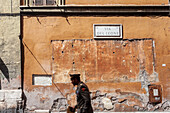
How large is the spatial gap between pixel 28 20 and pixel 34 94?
2.69 meters

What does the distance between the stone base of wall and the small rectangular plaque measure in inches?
137

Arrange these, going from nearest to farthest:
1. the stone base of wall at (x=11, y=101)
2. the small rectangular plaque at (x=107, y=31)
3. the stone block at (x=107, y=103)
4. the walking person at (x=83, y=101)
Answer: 1. the walking person at (x=83, y=101)
2. the stone base of wall at (x=11, y=101)
3. the stone block at (x=107, y=103)
4. the small rectangular plaque at (x=107, y=31)

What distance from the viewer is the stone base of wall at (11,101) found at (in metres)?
7.52

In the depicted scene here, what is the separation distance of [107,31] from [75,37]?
1187mm

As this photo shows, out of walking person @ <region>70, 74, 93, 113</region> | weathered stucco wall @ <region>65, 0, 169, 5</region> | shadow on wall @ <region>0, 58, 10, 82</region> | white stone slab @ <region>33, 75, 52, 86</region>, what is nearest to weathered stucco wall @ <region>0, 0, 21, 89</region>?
shadow on wall @ <region>0, 58, 10, 82</region>

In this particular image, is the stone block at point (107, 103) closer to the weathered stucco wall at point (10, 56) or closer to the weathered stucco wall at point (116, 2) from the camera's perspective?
the weathered stucco wall at point (10, 56)

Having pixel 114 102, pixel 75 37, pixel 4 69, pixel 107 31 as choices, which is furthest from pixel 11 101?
pixel 107 31

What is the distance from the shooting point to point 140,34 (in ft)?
26.0

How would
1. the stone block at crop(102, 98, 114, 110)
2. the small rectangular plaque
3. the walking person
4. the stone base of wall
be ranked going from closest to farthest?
1. the walking person
2. the stone base of wall
3. the stone block at crop(102, 98, 114, 110)
4. the small rectangular plaque

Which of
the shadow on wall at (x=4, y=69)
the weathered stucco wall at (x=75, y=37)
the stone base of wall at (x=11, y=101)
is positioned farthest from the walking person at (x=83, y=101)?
the shadow on wall at (x=4, y=69)

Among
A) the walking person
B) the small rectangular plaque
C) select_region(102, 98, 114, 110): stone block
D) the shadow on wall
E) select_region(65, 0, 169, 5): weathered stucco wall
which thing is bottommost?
select_region(102, 98, 114, 110): stone block

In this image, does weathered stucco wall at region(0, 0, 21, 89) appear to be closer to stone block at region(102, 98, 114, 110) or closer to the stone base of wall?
the stone base of wall

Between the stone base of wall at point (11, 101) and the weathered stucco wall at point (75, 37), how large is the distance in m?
0.29

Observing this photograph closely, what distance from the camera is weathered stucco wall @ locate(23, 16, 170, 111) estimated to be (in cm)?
774
